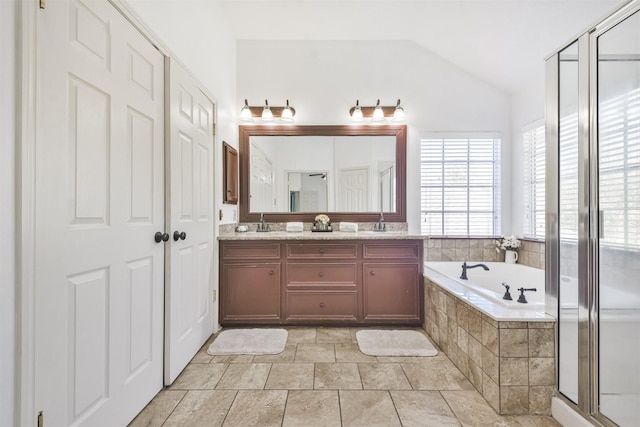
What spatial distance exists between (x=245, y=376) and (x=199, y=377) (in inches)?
11.5

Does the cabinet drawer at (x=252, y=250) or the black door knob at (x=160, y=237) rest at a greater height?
the black door knob at (x=160, y=237)

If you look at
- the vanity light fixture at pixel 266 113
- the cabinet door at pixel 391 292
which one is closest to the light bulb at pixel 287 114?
the vanity light fixture at pixel 266 113

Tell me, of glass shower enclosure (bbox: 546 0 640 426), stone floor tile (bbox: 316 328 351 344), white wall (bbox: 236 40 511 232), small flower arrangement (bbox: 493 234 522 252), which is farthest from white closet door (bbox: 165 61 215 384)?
small flower arrangement (bbox: 493 234 522 252)

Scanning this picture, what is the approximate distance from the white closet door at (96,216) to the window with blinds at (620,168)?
7.24ft

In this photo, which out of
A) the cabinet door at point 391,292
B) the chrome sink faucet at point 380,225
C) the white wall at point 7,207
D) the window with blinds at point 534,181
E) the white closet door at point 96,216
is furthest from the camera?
the chrome sink faucet at point 380,225

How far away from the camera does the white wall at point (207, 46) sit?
1672 mm

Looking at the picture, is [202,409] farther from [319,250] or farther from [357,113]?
[357,113]

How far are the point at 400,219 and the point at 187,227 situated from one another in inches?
84.7

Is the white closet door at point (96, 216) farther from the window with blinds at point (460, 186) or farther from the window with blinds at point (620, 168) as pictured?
the window with blinds at point (460, 186)

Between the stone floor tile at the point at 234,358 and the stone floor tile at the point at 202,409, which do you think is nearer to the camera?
the stone floor tile at the point at 202,409

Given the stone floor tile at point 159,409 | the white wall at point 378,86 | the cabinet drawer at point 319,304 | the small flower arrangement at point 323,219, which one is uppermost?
the white wall at point 378,86

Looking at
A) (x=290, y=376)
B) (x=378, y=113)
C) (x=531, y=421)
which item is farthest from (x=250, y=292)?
(x=378, y=113)

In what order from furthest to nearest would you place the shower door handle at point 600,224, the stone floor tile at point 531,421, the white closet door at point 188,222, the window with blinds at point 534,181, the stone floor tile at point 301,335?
the window with blinds at point 534,181 < the stone floor tile at point 301,335 < the white closet door at point 188,222 < the stone floor tile at point 531,421 < the shower door handle at point 600,224

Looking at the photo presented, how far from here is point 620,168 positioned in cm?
124
